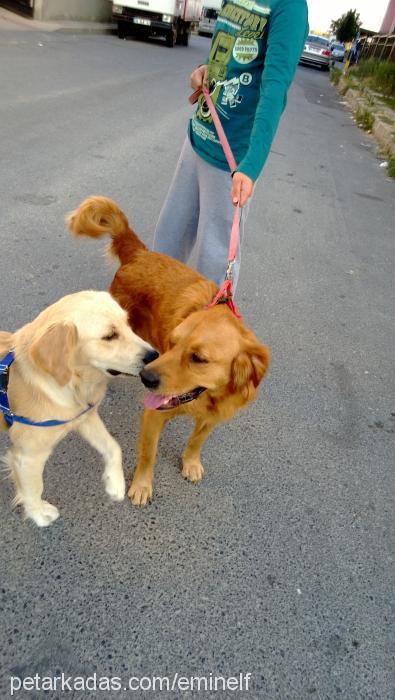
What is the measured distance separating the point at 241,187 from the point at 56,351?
1.22 m

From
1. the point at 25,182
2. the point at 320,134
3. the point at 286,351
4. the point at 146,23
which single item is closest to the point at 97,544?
the point at 286,351

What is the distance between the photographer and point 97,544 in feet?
7.07

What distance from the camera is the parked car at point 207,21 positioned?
117 feet

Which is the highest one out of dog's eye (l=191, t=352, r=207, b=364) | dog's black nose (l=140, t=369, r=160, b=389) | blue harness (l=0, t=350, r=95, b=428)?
dog's eye (l=191, t=352, r=207, b=364)

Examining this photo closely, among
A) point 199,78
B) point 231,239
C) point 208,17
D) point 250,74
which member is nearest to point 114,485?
point 231,239

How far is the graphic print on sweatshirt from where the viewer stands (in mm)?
2451

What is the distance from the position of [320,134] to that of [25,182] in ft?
30.1

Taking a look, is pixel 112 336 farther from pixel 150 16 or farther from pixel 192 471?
pixel 150 16

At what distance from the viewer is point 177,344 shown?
215 cm

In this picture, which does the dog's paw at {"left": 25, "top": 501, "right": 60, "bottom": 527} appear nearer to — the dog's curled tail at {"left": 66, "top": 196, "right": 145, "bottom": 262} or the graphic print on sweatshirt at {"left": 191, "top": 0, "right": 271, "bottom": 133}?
the dog's curled tail at {"left": 66, "top": 196, "right": 145, "bottom": 262}

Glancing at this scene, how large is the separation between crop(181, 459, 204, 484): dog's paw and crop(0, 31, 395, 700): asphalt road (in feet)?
0.20

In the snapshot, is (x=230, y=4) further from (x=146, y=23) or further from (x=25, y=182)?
(x=146, y=23)

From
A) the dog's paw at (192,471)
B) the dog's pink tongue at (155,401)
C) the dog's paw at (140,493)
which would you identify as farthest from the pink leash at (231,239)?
the dog's paw at (140,493)

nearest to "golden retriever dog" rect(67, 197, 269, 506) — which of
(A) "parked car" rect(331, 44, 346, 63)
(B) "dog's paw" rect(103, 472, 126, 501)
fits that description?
(B) "dog's paw" rect(103, 472, 126, 501)
